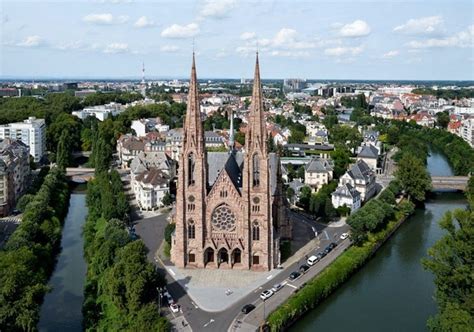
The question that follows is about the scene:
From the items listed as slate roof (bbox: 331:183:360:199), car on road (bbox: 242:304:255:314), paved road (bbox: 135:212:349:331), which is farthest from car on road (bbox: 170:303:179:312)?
slate roof (bbox: 331:183:360:199)

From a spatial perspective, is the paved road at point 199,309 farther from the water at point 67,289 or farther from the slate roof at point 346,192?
the water at point 67,289

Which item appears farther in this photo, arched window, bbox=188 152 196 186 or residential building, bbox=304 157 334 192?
residential building, bbox=304 157 334 192

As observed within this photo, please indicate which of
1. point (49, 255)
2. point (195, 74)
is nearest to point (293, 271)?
point (195, 74)

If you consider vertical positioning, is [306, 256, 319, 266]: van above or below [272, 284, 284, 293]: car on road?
above

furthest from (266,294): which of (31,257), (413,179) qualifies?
(413,179)

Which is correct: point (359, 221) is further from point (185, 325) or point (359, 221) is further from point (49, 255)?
point (49, 255)

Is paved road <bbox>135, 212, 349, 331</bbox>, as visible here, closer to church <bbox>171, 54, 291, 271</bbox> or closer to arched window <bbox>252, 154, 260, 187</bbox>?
church <bbox>171, 54, 291, 271</bbox>

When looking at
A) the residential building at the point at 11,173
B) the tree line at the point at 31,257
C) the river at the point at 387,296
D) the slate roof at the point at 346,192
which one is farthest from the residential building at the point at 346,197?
the residential building at the point at 11,173

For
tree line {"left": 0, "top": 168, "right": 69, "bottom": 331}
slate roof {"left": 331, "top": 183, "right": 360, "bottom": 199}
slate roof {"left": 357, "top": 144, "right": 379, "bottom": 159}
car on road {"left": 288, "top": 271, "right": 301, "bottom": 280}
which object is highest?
slate roof {"left": 357, "top": 144, "right": 379, "bottom": 159}
